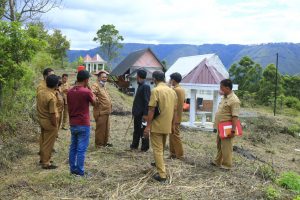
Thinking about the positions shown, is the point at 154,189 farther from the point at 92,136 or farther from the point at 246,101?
the point at 246,101

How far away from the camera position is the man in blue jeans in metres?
6.02

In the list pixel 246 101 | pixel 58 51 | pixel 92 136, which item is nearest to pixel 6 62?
pixel 92 136

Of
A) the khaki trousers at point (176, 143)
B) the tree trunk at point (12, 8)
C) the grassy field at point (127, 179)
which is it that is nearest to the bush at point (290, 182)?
the grassy field at point (127, 179)

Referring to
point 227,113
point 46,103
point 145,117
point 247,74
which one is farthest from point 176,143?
point 247,74

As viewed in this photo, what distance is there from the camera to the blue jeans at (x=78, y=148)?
6.05 meters

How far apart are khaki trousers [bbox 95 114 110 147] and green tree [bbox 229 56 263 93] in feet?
104

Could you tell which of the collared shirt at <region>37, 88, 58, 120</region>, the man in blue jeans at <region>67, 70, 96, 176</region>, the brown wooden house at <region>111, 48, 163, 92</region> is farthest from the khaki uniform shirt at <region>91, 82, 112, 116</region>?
the brown wooden house at <region>111, 48, 163, 92</region>

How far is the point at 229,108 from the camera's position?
6.86 metres

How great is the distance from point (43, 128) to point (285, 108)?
26081 mm

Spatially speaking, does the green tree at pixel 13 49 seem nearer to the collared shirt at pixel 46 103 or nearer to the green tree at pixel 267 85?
the collared shirt at pixel 46 103

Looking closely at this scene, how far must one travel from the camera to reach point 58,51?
1385 inches

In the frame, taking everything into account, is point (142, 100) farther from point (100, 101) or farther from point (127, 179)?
point (127, 179)

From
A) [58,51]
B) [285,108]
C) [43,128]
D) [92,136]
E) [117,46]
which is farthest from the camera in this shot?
[117,46]

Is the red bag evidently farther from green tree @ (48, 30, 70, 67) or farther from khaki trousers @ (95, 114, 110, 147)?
green tree @ (48, 30, 70, 67)
